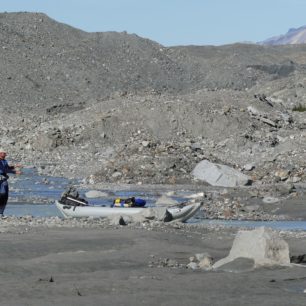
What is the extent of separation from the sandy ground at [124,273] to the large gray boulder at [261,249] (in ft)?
0.75

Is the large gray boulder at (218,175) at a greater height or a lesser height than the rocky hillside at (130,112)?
lesser

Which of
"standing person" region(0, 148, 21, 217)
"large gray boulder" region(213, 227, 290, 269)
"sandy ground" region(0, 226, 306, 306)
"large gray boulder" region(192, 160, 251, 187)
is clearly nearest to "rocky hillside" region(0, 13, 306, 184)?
"large gray boulder" region(192, 160, 251, 187)

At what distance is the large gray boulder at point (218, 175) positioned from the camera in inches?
1555

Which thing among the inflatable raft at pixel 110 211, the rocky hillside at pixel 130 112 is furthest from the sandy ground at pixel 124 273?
the rocky hillside at pixel 130 112

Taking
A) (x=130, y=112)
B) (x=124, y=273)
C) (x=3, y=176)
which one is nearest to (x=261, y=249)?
(x=124, y=273)

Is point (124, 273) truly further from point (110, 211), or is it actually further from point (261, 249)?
point (110, 211)

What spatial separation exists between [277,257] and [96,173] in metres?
25.8

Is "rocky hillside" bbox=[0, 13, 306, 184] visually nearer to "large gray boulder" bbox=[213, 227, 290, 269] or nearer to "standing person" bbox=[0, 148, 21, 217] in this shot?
"standing person" bbox=[0, 148, 21, 217]

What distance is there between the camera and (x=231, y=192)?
120ft

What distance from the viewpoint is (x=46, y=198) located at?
34.8 m

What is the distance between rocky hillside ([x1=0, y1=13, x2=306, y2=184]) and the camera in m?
44.1

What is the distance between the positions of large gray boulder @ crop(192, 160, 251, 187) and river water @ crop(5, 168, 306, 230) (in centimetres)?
348

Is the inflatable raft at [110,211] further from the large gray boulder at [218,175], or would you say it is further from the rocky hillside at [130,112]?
the rocky hillside at [130,112]

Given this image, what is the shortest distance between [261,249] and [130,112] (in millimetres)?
38943
